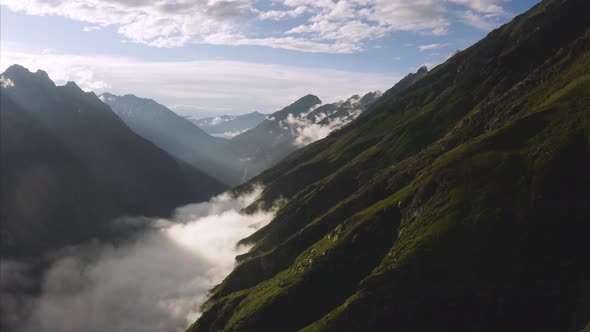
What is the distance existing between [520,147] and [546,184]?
24.9 metres

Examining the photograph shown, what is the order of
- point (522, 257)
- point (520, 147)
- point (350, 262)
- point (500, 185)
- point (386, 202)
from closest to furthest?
point (522, 257) → point (500, 185) → point (520, 147) → point (350, 262) → point (386, 202)

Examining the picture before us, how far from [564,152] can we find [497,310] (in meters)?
56.5

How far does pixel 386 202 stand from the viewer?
181375 millimetres

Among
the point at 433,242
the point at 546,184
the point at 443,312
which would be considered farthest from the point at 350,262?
the point at 546,184

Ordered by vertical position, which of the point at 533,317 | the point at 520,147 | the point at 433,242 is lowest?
the point at 533,317

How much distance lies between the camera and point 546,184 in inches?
5177

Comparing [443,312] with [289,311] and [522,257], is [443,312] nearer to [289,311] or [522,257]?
[522,257]

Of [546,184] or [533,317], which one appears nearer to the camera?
[533,317]

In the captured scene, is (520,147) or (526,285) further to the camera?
(520,147)

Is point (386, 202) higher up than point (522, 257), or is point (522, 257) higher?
point (386, 202)

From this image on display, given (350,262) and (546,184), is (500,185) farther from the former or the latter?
(350,262)

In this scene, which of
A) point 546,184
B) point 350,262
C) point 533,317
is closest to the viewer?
point 533,317

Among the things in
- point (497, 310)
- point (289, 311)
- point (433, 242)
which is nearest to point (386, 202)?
point (433, 242)

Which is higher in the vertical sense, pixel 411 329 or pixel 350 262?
Result: pixel 350 262
